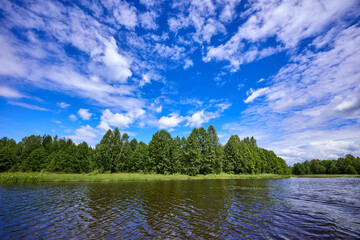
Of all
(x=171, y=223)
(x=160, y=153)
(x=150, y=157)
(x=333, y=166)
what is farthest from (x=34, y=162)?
(x=333, y=166)

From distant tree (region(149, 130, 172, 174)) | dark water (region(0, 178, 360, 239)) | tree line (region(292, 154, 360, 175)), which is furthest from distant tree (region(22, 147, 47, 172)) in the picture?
tree line (region(292, 154, 360, 175))

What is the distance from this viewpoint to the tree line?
363 ft

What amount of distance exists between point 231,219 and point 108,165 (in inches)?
2877

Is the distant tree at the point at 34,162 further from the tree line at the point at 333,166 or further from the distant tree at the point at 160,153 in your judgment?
the tree line at the point at 333,166

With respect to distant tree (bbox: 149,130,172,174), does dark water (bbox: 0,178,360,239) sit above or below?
below

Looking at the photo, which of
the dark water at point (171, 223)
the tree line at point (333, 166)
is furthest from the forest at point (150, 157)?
the tree line at point (333, 166)

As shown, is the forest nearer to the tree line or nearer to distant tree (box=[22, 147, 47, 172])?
distant tree (box=[22, 147, 47, 172])

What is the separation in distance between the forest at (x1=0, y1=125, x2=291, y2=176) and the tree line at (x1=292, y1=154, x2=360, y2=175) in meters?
81.3

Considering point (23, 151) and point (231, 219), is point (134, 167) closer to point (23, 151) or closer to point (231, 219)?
point (23, 151)

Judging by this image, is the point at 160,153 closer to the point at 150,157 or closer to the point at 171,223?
the point at 150,157

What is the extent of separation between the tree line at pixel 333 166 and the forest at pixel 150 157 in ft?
267

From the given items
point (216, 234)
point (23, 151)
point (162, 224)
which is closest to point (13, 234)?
point (162, 224)

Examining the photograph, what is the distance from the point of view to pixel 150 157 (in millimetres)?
69188

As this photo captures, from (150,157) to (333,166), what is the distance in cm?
14218
